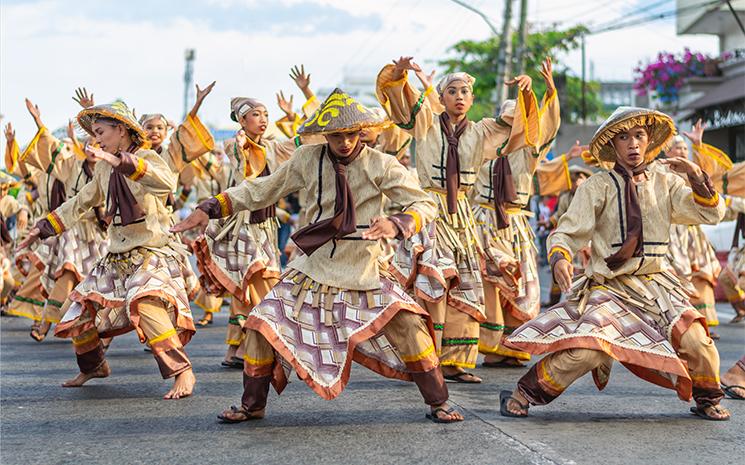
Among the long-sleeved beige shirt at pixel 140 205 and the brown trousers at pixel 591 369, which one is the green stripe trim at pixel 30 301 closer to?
the long-sleeved beige shirt at pixel 140 205

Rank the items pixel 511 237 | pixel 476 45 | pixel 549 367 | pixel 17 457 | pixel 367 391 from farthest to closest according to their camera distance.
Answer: pixel 476 45 → pixel 511 237 → pixel 367 391 → pixel 549 367 → pixel 17 457

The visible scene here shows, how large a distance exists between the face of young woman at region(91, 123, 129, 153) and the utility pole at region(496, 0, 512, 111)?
52.9 feet

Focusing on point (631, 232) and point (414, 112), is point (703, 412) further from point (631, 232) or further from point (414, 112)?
point (414, 112)

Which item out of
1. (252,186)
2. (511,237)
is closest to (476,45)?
(511,237)

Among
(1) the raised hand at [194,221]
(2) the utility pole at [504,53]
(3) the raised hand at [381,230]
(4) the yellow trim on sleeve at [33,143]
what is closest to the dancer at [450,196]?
(3) the raised hand at [381,230]

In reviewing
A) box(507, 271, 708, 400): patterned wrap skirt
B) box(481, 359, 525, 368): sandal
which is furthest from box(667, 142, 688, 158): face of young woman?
box(507, 271, 708, 400): patterned wrap skirt

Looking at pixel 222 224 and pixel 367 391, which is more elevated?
pixel 222 224

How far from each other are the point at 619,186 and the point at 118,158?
289cm

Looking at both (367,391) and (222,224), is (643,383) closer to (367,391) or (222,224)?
(367,391)

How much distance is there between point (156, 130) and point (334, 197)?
3802 mm

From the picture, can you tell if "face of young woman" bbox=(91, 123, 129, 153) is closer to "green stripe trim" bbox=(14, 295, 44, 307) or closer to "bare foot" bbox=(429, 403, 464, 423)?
"bare foot" bbox=(429, 403, 464, 423)

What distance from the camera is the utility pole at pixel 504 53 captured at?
2334cm

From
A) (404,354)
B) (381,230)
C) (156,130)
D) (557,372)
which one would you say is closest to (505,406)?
(557,372)

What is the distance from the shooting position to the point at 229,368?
8.59m
